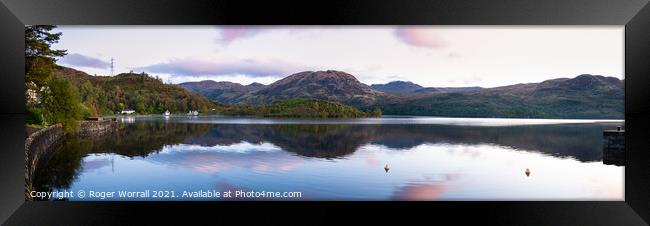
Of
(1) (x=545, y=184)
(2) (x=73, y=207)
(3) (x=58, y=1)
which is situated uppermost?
(3) (x=58, y=1)

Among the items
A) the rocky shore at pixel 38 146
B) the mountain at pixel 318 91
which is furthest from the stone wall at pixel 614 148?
the mountain at pixel 318 91

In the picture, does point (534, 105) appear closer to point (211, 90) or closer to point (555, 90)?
point (555, 90)

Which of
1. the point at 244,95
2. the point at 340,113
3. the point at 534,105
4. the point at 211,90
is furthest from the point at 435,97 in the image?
the point at 211,90

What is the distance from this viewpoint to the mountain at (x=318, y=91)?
4597 cm

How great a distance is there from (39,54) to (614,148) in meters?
18.2

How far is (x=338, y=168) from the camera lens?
1443 cm

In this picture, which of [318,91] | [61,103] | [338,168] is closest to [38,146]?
[61,103]

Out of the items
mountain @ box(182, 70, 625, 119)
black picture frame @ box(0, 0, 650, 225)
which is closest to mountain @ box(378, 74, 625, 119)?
mountain @ box(182, 70, 625, 119)

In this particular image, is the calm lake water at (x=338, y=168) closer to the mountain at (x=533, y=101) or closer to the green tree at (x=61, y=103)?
the green tree at (x=61, y=103)

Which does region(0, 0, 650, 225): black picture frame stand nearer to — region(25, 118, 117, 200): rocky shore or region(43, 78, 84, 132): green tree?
region(25, 118, 117, 200): rocky shore

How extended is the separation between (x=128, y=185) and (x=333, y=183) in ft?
18.3

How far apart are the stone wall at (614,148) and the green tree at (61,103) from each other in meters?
16.9

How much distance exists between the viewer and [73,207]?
249 inches

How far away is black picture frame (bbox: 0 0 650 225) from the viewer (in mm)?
5859
